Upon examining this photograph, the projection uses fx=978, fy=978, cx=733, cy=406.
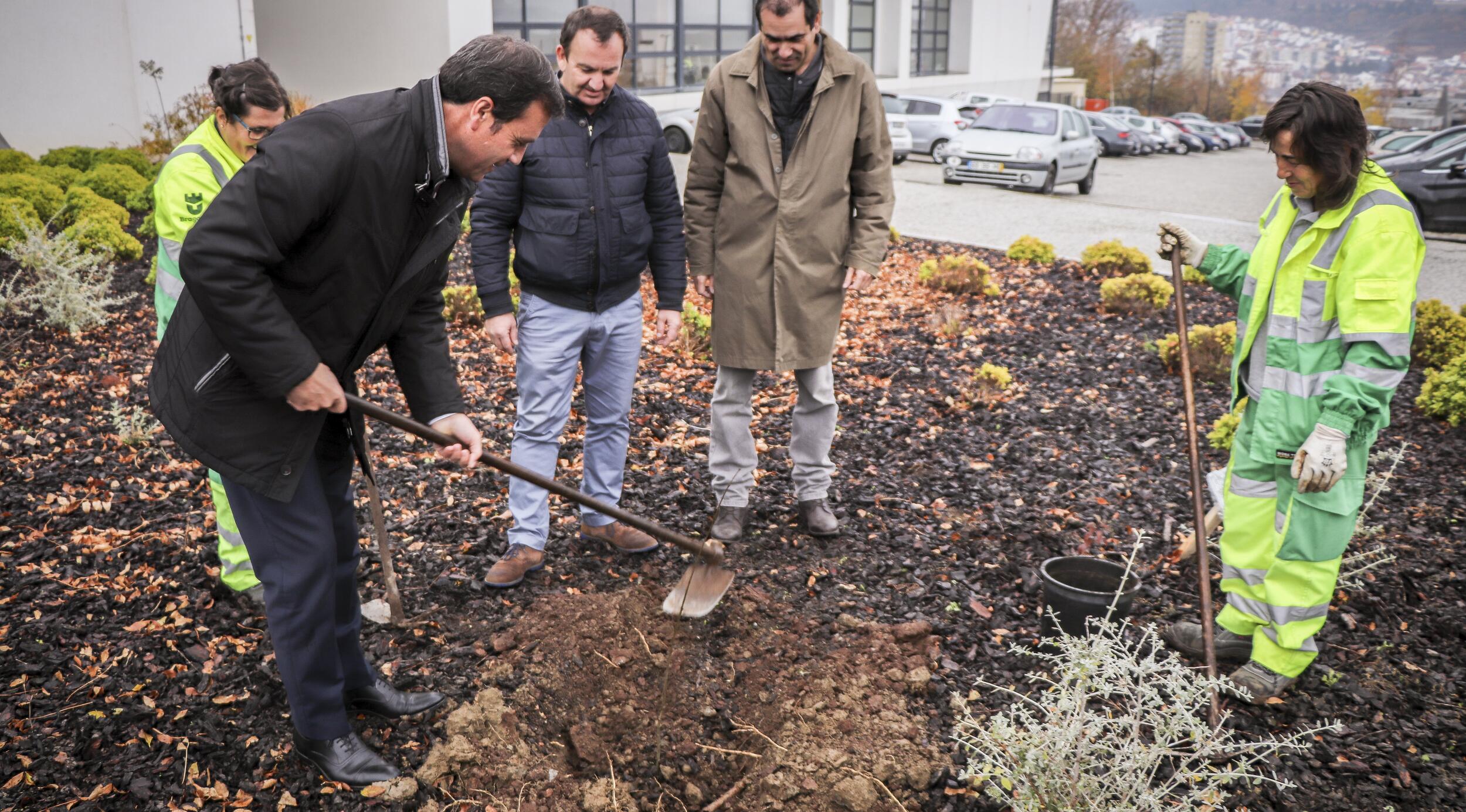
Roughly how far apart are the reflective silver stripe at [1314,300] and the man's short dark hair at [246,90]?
3360 mm

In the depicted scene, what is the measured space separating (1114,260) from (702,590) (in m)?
6.30

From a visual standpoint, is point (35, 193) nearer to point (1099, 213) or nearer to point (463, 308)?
point (463, 308)

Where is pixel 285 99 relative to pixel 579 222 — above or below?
above

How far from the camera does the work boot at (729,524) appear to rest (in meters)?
4.00

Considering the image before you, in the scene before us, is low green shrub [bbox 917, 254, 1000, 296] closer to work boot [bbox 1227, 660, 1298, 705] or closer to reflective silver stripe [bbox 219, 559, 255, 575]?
work boot [bbox 1227, 660, 1298, 705]

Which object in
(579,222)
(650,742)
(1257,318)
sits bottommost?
(650,742)

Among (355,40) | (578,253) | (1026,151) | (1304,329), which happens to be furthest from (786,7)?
(355,40)

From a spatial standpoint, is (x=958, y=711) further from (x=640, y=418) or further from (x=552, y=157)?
(x=640, y=418)

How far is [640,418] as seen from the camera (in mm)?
5344

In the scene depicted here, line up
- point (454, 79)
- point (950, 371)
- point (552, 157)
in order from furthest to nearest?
point (950, 371) < point (552, 157) < point (454, 79)

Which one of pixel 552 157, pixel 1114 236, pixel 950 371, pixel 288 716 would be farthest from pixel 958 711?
pixel 1114 236

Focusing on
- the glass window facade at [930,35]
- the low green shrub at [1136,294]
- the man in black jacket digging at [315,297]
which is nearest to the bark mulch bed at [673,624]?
the man in black jacket digging at [315,297]

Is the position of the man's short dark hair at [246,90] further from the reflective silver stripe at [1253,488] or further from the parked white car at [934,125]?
the parked white car at [934,125]

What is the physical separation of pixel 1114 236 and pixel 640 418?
8.03m
